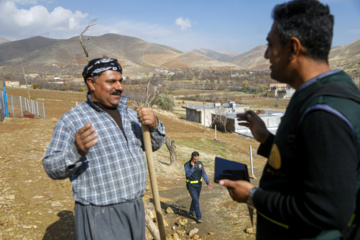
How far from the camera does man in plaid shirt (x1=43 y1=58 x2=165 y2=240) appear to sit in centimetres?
221

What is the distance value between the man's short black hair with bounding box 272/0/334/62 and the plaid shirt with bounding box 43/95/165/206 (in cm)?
152

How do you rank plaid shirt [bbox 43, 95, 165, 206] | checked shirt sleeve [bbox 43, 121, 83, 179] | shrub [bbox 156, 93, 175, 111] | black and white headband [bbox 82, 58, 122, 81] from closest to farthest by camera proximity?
checked shirt sleeve [bbox 43, 121, 83, 179], plaid shirt [bbox 43, 95, 165, 206], black and white headband [bbox 82, 58, 122, 81], shrub [bbox 156, 93, 175, 111]

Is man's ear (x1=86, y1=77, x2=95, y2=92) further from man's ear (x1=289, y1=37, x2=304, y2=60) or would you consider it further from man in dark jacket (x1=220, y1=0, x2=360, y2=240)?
man's ear (x1=289, y1=37, x2=304, y2=60)

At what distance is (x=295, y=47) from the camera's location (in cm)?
135

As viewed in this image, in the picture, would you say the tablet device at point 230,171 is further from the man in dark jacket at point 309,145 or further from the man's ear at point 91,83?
the man's ear at point 91,83

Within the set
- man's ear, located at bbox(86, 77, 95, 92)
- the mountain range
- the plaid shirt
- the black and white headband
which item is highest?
the mountain range

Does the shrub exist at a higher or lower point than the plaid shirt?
lower

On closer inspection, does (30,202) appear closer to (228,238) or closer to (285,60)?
(228,238)

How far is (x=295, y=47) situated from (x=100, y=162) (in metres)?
1.62

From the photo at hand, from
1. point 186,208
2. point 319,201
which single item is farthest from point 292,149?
point 186,208

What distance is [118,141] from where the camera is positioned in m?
2.36

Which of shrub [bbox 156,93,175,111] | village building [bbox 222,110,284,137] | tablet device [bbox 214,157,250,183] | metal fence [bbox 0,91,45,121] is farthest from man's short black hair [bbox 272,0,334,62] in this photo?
shrub [bbox 156,93,175,111]

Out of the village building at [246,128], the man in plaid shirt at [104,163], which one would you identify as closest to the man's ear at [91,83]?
the man in plaid shirt at [104,163]

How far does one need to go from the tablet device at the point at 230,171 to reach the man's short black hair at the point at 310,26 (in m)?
0.78
